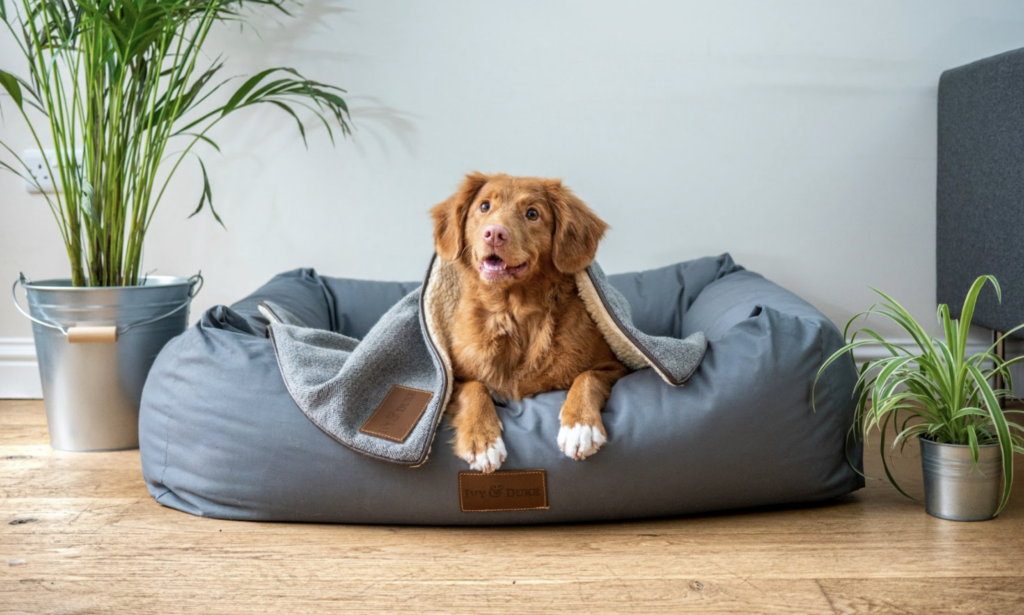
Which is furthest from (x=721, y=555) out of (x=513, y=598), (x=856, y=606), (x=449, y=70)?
(x=449, y=70)

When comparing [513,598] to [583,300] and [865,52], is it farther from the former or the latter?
[865,52]

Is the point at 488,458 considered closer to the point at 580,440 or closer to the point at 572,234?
the point at 580,440

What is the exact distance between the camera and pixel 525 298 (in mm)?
1938

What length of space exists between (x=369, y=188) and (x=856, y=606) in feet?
7.27

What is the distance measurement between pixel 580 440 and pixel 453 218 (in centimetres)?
60

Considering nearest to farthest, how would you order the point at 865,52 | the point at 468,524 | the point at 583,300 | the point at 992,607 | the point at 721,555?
the point at 992,607
the point at 721,555
the point at 468,524
the point at 583,300
the point at 865,52

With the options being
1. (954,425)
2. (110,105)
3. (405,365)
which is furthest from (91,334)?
(954,425)

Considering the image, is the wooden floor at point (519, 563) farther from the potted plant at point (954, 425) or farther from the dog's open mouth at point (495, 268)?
the dog's open mouth at point (495, 268)

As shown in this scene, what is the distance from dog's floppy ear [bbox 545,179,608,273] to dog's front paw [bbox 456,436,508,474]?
44cm

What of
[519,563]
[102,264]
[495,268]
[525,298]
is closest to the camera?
[519,563]

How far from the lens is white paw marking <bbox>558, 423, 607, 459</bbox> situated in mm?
1703

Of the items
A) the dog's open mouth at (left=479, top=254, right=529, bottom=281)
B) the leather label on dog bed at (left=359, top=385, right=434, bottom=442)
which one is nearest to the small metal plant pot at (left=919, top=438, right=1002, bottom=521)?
the dog's open mouth at (left=479, top=254, right=529, bottom=281)

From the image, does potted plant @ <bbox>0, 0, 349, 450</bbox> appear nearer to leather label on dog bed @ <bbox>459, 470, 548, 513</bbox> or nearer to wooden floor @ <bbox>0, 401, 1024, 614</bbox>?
wooden floor @ <bbox>0, 401, 1024, 614</bbox>

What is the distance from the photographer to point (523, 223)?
6.13ft
